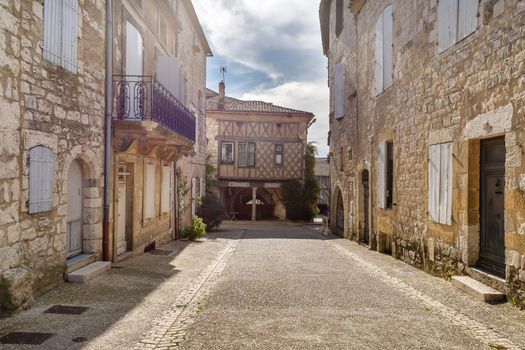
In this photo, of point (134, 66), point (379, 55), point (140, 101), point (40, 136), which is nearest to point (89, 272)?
point (40, 136)

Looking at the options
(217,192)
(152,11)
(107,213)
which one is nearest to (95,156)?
(107,213)

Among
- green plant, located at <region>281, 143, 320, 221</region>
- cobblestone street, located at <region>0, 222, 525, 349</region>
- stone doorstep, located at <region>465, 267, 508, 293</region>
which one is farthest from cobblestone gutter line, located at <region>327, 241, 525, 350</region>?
green plant, located at <region>281, 143, 320, 221</region>

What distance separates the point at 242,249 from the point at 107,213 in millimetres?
4339

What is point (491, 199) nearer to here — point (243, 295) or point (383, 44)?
point (243, 295)

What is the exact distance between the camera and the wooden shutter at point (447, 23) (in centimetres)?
675

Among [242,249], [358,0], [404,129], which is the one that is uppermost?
[358,0]

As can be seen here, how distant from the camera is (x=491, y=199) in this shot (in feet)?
20.5

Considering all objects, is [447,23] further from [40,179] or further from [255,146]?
[255,146]

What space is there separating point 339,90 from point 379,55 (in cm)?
472

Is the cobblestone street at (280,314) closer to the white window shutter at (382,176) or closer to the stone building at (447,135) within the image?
the stone building at (447,135)

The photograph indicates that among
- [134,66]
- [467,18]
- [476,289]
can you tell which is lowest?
[476,289]

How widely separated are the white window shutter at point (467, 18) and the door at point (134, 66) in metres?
5.35

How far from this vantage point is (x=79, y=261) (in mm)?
6578

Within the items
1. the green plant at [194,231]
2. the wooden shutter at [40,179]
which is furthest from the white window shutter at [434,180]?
the green plant at [194,231]
